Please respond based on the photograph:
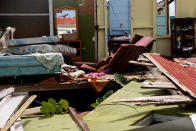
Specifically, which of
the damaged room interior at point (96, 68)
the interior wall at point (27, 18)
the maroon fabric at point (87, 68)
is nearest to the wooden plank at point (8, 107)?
the damaged room interior at point (96, 68)

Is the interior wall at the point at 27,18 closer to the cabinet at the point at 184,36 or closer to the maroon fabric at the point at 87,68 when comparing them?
the maroon fabric at the point at 87,68

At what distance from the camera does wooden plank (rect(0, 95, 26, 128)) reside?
2.94 metres

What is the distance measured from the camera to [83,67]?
7.04 m

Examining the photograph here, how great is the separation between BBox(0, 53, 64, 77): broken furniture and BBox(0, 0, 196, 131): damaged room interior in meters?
0.02

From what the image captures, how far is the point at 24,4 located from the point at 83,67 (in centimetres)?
457

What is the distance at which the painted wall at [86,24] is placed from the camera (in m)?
9.32

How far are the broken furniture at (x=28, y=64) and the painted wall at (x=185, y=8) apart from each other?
8061mm

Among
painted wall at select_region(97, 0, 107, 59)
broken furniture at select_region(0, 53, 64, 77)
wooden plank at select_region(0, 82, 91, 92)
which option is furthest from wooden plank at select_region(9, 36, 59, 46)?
painted wall at select_region(97, 0, 107, 59)

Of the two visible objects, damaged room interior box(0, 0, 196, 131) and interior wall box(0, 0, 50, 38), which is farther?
interior wall box(0, 0, 50, 38)

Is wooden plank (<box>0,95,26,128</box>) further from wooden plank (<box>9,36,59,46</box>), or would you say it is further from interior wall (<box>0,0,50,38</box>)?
interior wall (<box>0,0,50,38</box>)

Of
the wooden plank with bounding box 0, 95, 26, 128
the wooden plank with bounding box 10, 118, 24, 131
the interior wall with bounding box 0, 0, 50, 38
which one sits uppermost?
the interior wall with bounding box 0, 0, 50, 38

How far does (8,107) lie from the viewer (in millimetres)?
3441

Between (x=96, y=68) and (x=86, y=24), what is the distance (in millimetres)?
2690

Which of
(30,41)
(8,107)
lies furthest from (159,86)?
(30,41)
